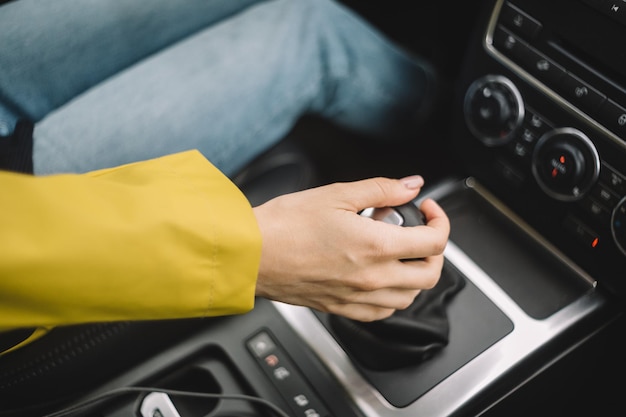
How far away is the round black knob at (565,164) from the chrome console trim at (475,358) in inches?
3.9

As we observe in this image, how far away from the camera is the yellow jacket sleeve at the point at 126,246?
16.2 inches

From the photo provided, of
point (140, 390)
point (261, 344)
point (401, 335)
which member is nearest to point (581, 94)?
point (401, 335)

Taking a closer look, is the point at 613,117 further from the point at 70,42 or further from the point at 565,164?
the point at 70,42

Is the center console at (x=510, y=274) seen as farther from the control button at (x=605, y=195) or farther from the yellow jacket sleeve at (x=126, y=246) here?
the yellow jacket sleeve at (x=126, y=246)

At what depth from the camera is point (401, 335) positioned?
1.89 feet

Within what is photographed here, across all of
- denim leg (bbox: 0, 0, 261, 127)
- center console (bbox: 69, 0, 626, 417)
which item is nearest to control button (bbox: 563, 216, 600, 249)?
center console (bbox: 69, 0, 626, 417)

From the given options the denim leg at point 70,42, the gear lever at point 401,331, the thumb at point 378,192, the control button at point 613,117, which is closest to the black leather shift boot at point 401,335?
the gear lever at point 401,331

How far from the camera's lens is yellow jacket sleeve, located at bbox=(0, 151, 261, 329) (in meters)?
0.41

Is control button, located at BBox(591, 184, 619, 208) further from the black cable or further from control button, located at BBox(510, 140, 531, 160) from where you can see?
the black cable

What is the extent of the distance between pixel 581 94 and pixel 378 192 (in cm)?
21

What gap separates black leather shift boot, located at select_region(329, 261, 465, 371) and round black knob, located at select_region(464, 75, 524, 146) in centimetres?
18

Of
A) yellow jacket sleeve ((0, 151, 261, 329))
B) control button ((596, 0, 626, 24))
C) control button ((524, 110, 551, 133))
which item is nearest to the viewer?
yellow jacket sleeve ((0, 151, 261, 329))

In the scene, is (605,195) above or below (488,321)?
above

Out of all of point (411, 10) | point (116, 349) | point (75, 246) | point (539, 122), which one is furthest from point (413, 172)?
point (75, 246)
